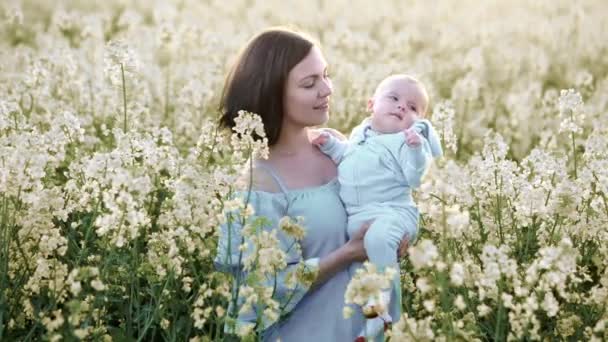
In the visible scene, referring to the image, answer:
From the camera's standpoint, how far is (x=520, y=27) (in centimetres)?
1244

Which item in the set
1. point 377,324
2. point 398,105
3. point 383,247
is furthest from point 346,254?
point 398,105

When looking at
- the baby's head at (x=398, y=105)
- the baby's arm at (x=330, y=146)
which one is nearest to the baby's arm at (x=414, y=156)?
the baby's head at (x=398, y=105)

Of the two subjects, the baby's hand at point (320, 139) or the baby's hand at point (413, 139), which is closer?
the baby's hand at point (413, 139)

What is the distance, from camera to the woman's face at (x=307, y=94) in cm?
383

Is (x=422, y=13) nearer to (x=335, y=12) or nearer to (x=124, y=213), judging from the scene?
(x=335, y=12)

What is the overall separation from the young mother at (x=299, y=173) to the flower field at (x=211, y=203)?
221mm

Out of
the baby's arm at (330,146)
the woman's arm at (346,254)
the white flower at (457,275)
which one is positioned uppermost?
the white flower at (457,275)

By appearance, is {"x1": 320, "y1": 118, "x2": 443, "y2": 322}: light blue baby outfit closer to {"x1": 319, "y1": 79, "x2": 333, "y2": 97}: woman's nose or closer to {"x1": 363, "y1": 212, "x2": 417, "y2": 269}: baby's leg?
{"x1": 363, "y1": 212, "x2": 417, "y2": 269}: baby's leg

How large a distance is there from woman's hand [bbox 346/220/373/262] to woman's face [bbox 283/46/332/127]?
0.54m

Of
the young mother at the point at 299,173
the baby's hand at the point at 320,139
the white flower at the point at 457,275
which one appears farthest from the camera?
the baby's hand at the point at 320,139

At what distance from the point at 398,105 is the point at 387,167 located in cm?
31

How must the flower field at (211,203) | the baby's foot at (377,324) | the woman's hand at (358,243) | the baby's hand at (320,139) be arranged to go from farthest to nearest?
the baby's hand at (320,139) → the woman's hand at (358,243) → the baby's foot at (377,324) → the flower field at (211,203)

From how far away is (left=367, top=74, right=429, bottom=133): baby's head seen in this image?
385 cm

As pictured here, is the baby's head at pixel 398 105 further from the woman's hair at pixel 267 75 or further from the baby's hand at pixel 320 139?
the woman's hair at pixel 267 75
